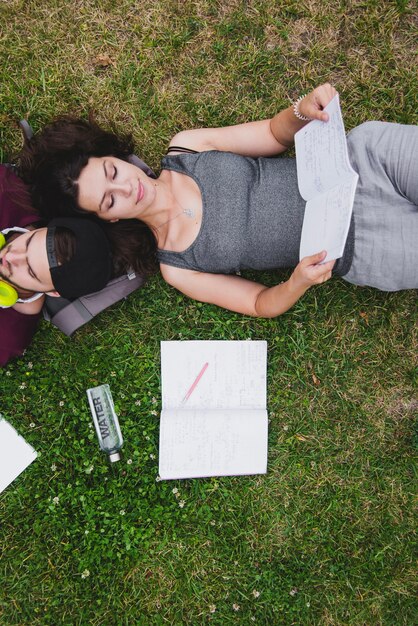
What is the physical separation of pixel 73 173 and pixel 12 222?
2.43 feet

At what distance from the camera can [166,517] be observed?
3.49 meters

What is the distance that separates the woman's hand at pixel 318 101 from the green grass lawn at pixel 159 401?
2.83 ft

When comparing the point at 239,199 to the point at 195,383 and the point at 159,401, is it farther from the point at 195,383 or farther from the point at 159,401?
the point at 159,401

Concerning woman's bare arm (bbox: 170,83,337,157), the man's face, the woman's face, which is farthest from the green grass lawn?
the woman's face

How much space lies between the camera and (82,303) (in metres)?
3.42

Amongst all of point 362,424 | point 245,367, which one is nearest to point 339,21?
point 245,367

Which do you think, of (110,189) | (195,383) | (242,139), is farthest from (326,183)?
(195,383)

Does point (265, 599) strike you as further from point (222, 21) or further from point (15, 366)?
point (222, 21)

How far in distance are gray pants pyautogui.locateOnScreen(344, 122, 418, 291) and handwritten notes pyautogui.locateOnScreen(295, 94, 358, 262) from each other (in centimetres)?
41

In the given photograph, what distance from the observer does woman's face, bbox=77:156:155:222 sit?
276cm

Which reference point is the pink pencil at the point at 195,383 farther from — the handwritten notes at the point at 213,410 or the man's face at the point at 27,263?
the man's face at the point at 27,263

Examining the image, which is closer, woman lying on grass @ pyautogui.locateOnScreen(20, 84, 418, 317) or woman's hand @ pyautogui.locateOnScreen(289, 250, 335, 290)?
woman's hand @ pyautogui.locateOnScreen(289, 250, 335, 290)

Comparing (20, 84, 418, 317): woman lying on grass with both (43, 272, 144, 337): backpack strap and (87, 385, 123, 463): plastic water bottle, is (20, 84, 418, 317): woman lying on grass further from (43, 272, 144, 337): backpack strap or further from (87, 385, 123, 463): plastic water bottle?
(87, 385, 123, 463): plastic water bottle

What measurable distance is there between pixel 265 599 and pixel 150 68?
13.5 feet
